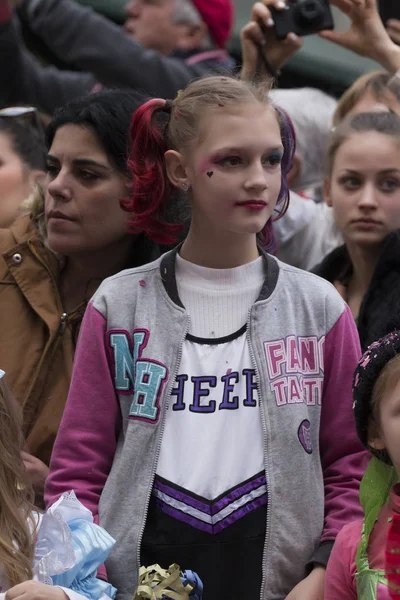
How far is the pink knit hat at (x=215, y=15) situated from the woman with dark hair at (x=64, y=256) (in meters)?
2.28

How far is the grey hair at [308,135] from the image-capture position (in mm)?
4949

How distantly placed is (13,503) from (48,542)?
0.40ft

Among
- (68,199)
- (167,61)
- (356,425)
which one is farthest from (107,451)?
(167,61)

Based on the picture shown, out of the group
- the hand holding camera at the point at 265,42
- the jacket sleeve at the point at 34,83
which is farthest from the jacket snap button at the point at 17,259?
the jacket sleeve at the point at 34,83

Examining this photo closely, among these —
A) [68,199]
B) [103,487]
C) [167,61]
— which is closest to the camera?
[103,487]

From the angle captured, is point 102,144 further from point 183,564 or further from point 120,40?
point 120,40

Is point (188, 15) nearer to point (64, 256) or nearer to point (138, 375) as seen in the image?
point (64, 256)

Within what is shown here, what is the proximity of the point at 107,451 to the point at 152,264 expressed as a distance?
499 mm

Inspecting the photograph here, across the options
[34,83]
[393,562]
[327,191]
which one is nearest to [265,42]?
[327,191]

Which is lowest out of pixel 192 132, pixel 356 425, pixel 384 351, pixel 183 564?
pixel 183 564

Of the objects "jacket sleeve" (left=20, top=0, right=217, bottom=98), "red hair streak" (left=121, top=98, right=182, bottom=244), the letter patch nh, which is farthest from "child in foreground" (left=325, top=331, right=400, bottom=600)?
"jacket sleeve" (left=20, top=0, right=217, bottom=98)

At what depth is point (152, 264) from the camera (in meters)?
3.14

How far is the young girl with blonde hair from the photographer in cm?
281

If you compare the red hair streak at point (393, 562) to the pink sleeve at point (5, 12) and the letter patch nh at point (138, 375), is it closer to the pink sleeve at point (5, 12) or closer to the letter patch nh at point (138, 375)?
the letter patch nh at point (138, 375)
